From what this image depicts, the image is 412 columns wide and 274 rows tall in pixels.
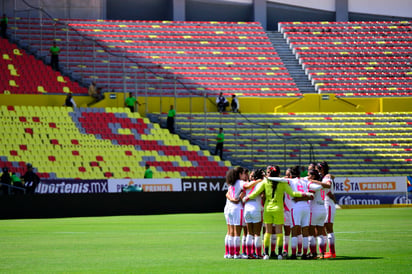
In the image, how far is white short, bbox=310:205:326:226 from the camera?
44.3ft

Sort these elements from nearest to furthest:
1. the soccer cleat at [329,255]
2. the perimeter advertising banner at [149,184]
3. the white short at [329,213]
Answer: the soccer cleat at [329,255] → the white short at [329,213] → the perimeter advertising banner at [149,184]

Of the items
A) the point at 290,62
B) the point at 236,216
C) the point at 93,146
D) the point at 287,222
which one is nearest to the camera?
the point at 236,216

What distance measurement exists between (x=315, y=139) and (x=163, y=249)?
28.2m

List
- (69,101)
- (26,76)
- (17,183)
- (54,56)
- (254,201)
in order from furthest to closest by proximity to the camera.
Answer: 1. (54,56)
2. (26,76)
3. (69,101)
4. (17,183)
5. (254,201)

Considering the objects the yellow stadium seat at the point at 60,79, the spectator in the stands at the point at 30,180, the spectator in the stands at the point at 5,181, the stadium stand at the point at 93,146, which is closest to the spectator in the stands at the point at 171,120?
the stadium stand at the point at 93,146

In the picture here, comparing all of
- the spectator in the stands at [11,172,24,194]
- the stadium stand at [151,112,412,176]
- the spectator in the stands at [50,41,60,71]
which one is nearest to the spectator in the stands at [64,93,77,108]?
the spectator in the stands at [50,41,60,71]

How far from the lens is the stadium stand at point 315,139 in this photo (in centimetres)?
4134

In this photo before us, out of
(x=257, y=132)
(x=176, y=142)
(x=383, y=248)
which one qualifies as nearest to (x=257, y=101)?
(x=257, y=132)

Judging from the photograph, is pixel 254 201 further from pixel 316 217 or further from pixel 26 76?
pixel 26 76

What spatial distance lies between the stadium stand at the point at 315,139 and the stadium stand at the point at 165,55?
322 cm

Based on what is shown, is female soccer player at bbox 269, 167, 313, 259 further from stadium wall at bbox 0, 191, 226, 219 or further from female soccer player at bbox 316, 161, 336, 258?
stadium wall at bbox 0, 191, 226, 219

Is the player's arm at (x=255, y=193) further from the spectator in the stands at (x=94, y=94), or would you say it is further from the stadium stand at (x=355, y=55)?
the stadium stand at (x=355, y=55)

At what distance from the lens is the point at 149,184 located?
33.9 metres

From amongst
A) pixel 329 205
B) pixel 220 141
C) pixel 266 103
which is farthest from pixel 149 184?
pixel 329 205
